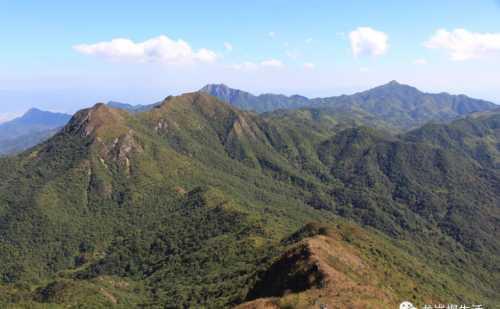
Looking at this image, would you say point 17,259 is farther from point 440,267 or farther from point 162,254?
point 440,267

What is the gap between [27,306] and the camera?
295ft

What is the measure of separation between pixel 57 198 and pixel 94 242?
4541 centimetres

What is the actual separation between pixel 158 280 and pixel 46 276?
71.0 metres

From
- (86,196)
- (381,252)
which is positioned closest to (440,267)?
(381,252)

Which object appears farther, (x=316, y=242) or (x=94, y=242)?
(x=94, y=242)

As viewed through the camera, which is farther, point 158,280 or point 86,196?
point 86,196

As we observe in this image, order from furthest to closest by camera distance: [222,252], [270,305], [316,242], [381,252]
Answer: [222,252] → [381,252] → [316,242] → [270,305]

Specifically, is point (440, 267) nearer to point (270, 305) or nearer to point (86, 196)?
point (270, 305)

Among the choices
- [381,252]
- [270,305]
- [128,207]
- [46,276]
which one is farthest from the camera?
[128,207]

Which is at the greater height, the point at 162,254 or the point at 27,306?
the point at 27,306

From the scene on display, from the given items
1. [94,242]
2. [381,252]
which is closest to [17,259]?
[94,242]

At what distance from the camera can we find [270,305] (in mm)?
51031

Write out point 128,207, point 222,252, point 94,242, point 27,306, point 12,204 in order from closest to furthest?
point 27,306, point 222,252, point 94,242, point 12,204, point 128,207

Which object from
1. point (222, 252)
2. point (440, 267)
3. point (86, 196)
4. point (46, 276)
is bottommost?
point (440, 267)
